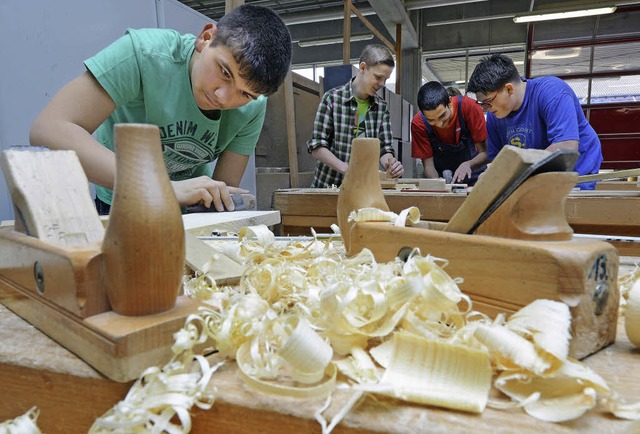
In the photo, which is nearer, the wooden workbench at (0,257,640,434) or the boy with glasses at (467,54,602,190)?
the wooden workbench at (0,257,640,434)

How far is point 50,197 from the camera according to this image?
48 cm

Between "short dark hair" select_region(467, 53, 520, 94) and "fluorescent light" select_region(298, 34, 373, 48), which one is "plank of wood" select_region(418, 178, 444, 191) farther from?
"fluorescent light" select_region(298, 34, 373, 48)

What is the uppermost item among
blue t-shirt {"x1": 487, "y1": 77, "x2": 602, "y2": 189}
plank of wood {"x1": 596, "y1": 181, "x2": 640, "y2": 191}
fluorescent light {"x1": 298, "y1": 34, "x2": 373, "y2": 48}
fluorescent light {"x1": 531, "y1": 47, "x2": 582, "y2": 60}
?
fluorescent light {"x1": 298, "y1": 34, "x2": 373, "y2": 48}

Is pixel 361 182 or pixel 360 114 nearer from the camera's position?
pixel 361 182

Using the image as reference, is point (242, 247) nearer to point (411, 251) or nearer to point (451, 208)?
point (411, 251)

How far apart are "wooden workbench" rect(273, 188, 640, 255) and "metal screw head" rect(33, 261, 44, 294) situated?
1069 mm

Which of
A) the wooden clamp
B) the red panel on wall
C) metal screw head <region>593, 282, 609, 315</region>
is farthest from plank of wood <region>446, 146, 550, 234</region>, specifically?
the red panel on wall

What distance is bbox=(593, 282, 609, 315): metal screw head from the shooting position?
391mm

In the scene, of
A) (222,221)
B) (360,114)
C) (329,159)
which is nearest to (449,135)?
(360,114)

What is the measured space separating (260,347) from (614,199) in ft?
4.28

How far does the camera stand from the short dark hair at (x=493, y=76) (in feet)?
5.97

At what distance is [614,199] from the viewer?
127 centimetres

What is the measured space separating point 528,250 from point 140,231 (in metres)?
0.35

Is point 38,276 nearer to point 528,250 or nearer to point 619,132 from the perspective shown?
point 528,250
